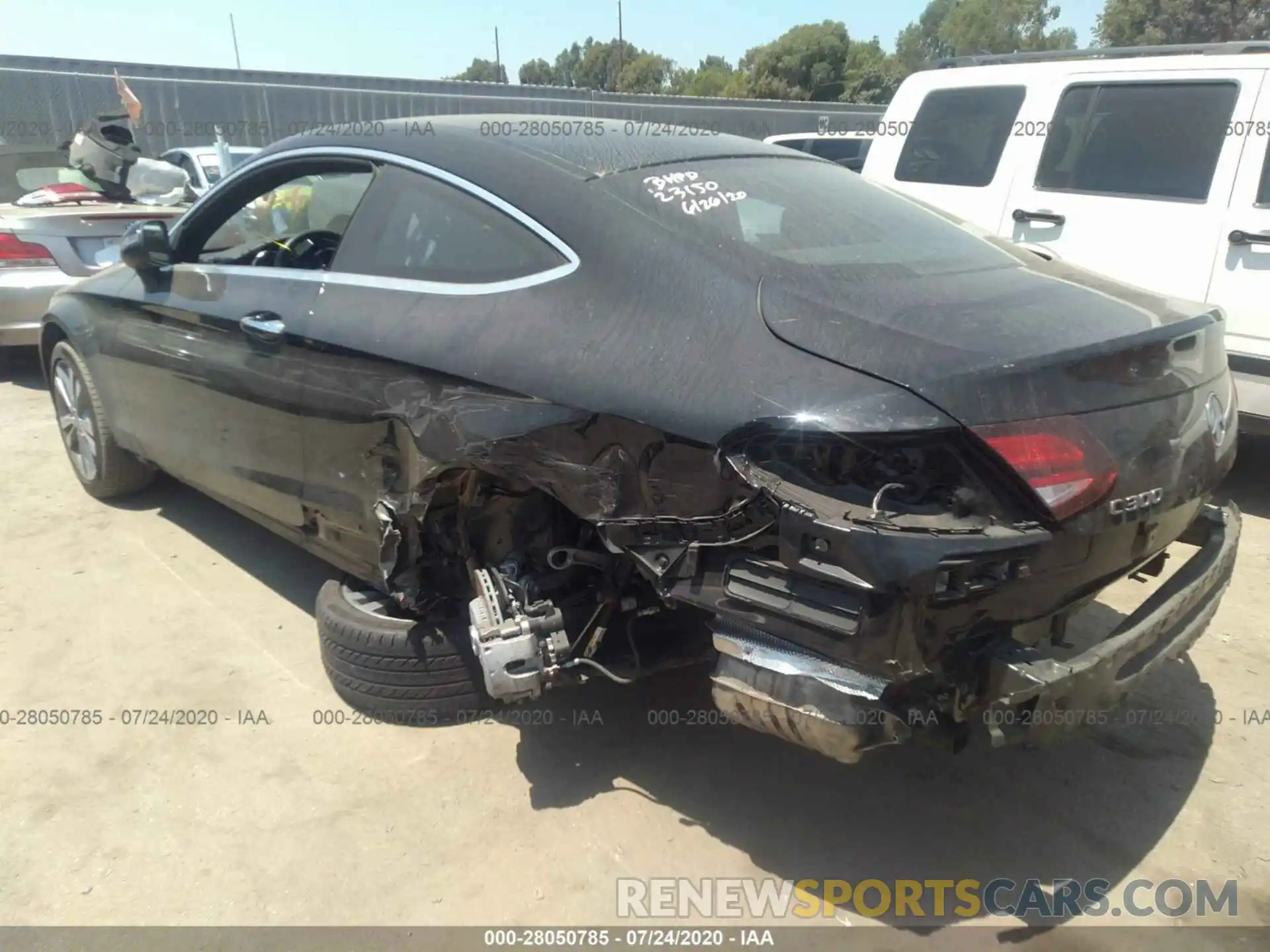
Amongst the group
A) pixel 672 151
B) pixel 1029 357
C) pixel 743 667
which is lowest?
pixel 743 667

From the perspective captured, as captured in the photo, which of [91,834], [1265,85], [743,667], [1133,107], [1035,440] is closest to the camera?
[1035,440]

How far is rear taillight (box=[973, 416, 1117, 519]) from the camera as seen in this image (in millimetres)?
1921

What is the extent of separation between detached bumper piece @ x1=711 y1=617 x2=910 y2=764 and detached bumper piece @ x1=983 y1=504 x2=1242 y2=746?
0.23 metres

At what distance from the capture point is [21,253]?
6.54 meters

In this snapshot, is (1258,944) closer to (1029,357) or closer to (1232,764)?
(1232,764)

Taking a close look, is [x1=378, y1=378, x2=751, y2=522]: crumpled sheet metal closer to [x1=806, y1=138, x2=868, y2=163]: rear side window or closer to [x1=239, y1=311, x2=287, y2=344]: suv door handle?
[x1=239, y1=311, x2=287, y2=344]: suv door handle

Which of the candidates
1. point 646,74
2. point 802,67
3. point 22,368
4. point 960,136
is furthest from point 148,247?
point 646,74

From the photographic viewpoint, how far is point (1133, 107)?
515 cm

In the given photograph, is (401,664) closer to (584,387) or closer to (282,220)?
(584,387)

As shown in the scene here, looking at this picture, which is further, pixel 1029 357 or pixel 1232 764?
pixel 1232 764

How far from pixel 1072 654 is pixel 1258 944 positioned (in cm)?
81

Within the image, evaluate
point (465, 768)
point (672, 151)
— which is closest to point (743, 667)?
point (465, 768)

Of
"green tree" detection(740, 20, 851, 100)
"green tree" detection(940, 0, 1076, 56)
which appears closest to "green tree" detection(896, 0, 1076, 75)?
"green tree" detection(940, 0, 1076, 56)

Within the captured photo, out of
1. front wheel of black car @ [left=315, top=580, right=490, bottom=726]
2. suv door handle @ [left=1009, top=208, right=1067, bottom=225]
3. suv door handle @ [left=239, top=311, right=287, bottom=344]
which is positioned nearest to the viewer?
front wheel of black car @ [left=315, top=580, right=490, bottom=726]
